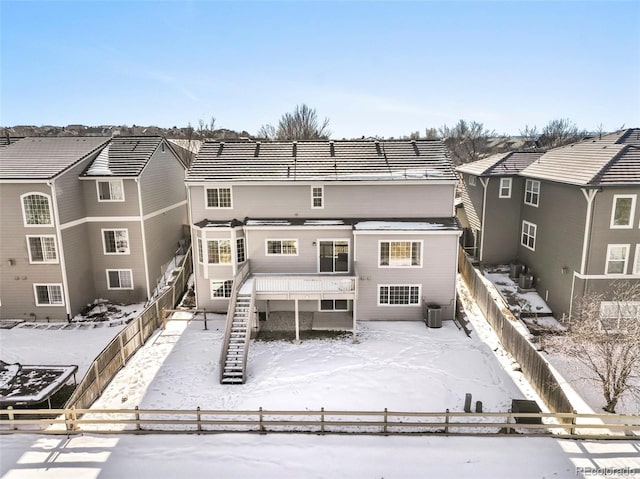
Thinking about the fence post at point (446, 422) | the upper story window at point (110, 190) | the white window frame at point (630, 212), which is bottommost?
the fence post at point (446, 422)

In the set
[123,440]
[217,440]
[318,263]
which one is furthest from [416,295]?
[123,440]

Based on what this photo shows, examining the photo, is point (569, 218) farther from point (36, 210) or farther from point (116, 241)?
point (36, 210)

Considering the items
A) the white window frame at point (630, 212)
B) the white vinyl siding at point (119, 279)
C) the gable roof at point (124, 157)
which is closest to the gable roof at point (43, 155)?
the gable roof at point (124, 157)

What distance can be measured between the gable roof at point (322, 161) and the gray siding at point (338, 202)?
0.60 m

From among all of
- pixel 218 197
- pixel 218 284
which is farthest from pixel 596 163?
pixel 218 284

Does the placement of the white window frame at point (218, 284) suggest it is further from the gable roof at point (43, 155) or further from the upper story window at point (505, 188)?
the upper story window at point (505, 188)

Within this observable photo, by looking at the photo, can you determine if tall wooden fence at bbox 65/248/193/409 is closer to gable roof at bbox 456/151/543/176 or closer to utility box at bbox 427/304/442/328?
utility box at bbox 427/304/442/328

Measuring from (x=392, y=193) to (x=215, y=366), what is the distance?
41.3 feet

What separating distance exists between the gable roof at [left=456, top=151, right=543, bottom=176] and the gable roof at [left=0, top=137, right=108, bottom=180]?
83.1ft

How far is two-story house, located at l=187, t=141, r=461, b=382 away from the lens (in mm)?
21422

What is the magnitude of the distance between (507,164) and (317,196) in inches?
573

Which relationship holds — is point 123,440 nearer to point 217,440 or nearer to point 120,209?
point 217,440

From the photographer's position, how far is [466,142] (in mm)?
100812

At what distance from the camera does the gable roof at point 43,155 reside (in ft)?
72.2
